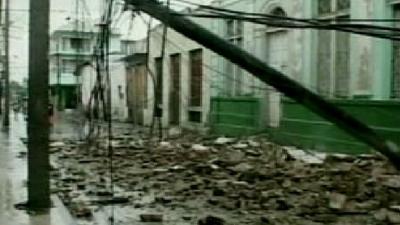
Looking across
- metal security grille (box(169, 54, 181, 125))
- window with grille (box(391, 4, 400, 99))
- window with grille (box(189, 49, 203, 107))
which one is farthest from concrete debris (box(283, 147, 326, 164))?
metal security grille (box(169, 54, 181, 125))

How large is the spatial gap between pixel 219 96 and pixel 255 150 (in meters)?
8.71

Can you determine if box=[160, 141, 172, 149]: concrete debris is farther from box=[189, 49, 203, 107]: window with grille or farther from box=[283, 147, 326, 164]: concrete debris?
box=[189, 49, 203, 107]: window with grille

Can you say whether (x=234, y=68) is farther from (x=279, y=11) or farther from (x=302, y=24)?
(x=302, y=24)

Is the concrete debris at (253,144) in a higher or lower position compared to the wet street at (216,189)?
higher

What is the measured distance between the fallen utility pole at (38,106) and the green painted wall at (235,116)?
44.5 ft

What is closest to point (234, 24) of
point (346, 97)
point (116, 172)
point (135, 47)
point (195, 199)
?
point (346, 97)

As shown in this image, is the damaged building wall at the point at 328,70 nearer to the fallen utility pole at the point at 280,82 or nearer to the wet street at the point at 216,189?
the wet street at the point at 216,189

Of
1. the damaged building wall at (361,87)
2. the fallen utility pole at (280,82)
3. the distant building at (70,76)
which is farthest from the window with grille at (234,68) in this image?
the distant building at (70,76)

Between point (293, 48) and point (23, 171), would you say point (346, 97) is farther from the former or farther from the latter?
point (23, 171)

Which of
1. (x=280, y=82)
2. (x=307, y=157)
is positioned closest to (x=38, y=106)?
(x=280, y=82)

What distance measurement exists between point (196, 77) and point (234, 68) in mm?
5085

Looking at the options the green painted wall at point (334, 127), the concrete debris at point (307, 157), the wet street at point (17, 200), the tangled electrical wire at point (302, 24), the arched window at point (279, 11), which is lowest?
the wet street at point (17, 200)

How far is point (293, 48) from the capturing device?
21391 mm

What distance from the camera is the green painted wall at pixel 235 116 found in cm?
2405
